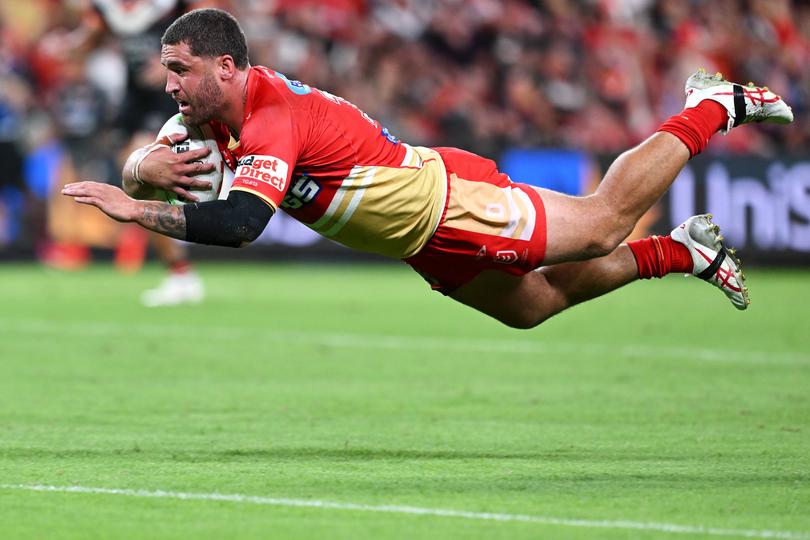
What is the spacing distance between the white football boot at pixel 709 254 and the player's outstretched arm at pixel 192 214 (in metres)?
2.59

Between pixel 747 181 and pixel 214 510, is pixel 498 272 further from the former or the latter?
pixel 747 181

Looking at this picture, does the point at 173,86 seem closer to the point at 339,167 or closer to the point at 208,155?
the point at 208,155

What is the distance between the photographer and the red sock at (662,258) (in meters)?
7.83

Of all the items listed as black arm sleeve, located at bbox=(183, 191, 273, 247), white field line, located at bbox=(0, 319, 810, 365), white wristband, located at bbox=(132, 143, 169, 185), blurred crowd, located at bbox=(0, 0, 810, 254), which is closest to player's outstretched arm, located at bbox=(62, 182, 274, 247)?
black arm sleeve, located at bbox=(183, 191, 273, 247)

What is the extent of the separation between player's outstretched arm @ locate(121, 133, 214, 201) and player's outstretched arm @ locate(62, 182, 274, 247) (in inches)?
22.9

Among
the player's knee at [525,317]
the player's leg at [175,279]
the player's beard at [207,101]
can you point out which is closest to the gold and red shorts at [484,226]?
the player's knee at [525,317]

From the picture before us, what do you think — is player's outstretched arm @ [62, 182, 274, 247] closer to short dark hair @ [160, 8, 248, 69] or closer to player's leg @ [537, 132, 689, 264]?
short dark hair @ [160, 8, 248, 69]

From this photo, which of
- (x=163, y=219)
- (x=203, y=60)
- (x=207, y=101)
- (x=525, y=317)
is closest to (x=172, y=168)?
(x=207, y=101)

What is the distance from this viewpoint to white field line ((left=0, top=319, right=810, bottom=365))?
11305 mm

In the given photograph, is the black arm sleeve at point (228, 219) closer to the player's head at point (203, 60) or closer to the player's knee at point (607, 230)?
the player's head at point (203, 60)

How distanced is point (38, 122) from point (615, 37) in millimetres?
8864

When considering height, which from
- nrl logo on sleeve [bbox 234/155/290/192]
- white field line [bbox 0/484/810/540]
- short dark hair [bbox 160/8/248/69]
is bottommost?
white field line [bbox 0/484/810/540]

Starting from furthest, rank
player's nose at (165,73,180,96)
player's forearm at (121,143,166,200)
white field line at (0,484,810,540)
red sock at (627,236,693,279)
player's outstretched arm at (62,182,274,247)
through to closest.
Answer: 1. red sock at (627,236,693,279)
2. player's forearm at (121,143,166,200)
3. player's nose at (165,73,180,96)
4. player's outstretched arm at (62,182,274,247)
5. white field line at (0,484,810,540)

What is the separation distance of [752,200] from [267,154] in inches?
519
